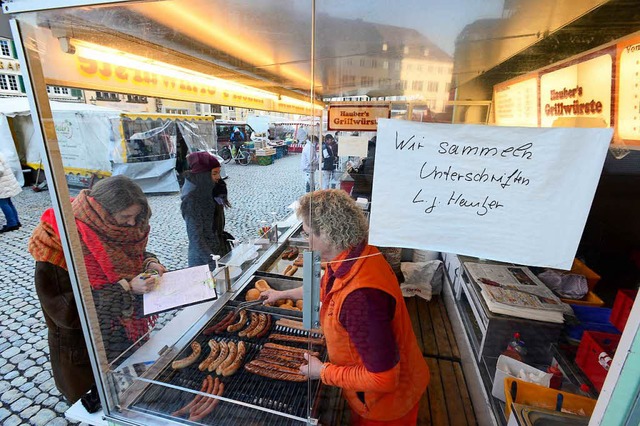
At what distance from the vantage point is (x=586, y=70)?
142 centimetres

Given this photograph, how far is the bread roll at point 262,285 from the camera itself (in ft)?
8.07

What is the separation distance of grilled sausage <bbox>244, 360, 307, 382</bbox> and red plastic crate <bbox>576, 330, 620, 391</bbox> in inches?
60.6

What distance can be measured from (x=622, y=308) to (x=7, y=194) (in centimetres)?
Result: 957

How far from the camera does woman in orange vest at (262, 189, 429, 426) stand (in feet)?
4.08

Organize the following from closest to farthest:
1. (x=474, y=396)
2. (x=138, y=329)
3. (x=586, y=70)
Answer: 1. (x=586, y=70)
2. (x=138, y=329)
3. (x=474, y=396)

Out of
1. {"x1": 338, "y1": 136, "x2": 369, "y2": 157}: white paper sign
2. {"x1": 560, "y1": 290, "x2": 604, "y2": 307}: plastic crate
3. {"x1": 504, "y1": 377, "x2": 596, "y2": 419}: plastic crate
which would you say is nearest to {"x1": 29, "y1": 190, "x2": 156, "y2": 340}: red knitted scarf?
{"x1": 338, "y1": 136, "x2": 369, "y2": 157}: white paper sign

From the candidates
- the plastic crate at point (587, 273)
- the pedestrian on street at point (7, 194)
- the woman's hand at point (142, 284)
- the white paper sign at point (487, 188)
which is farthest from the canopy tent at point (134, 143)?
the pedestrian on street at point (7, 194)

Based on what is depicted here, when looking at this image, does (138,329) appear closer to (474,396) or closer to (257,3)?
(257,3)

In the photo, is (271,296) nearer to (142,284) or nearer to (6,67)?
(142,284)

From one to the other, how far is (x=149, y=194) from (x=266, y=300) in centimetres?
117

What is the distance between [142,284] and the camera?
1866mm

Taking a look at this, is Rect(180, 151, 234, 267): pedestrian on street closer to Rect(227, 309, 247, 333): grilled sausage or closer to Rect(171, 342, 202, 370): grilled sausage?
Rect(227, 309, 247, 333): grilled sausage

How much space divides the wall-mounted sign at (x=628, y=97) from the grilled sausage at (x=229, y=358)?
217 cm

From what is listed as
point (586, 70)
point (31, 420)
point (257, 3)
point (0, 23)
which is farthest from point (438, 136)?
point (31, 420)
